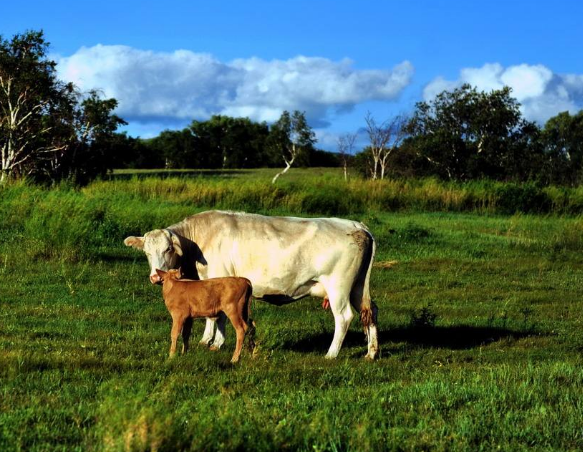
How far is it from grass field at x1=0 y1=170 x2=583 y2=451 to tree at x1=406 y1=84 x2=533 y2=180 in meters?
41.9

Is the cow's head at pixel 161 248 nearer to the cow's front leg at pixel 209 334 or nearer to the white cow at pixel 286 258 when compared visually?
the white cow at pixel 286 258

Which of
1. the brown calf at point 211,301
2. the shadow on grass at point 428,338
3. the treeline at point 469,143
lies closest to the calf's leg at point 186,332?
the brown calf at point 211,301

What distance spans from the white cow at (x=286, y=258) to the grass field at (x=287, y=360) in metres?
0.64

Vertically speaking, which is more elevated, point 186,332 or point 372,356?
point 186,332

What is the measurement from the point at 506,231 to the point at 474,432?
2561 centimetres

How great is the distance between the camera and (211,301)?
9578mm

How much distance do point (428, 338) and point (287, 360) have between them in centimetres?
339

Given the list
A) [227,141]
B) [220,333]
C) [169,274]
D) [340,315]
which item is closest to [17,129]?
[220,333]

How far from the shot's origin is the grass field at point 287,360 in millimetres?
6270

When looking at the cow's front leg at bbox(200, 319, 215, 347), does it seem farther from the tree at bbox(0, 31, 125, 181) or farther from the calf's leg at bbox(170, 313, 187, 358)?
the tree at bbox(0, 31, 125, 181)

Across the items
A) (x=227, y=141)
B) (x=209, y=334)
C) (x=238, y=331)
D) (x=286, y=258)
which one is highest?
(x=227, y=141)

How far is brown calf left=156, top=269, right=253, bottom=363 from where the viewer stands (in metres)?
9.55

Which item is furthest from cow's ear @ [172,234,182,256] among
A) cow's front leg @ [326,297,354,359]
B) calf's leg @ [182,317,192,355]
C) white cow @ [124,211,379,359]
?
cow's front leg @ [326,297,354,359]

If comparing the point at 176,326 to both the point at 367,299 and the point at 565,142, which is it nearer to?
the point at 367,299
